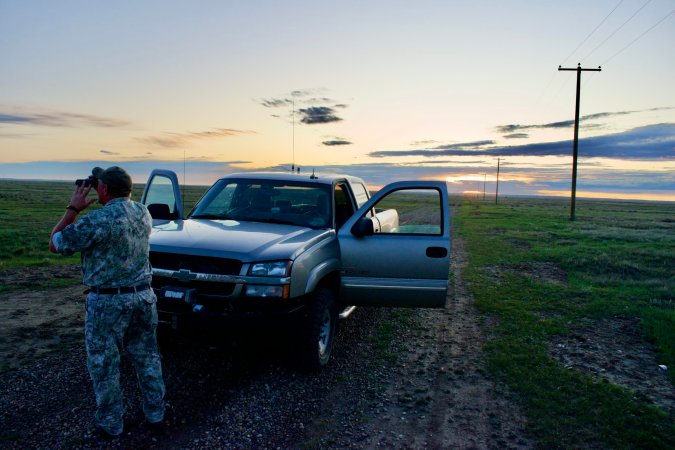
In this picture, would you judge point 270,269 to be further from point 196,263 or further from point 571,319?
point 571,319

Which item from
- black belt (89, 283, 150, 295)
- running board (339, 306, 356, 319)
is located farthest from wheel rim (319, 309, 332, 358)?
black belt (89, 283, 150, 295)

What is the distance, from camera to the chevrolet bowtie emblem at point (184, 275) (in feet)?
14.8

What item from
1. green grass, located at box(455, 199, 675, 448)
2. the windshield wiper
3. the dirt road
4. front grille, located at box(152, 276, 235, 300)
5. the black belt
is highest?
the windshield wiper

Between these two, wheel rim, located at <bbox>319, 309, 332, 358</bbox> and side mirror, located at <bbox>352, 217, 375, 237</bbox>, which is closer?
wheel rim, located at <bbox>319, 309, 332, 358</bbox>

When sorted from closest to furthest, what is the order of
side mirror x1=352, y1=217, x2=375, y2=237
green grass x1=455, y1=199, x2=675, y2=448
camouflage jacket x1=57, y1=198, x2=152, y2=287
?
camouflage jacket x1=57, y1=198, x2=152, y2=287 < green grass x1=455, y1=199, x2=675, y2=448 < side mirror x1=352, y1=217, x2=375, y2=237

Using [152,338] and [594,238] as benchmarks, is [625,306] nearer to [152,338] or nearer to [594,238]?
[152,338]

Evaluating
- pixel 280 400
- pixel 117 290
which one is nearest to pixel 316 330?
pixel 280 400

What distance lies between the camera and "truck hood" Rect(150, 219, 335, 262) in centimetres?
450

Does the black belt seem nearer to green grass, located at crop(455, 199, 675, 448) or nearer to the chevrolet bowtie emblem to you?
the chevrolet bowtie emblem

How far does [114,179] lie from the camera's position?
3.53 metres

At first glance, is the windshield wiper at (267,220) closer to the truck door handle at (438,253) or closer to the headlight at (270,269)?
the headlight at (270,269)

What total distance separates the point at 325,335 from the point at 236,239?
143 cm

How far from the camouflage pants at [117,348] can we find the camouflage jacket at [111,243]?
5.6 inches

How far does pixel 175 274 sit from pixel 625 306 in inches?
309
